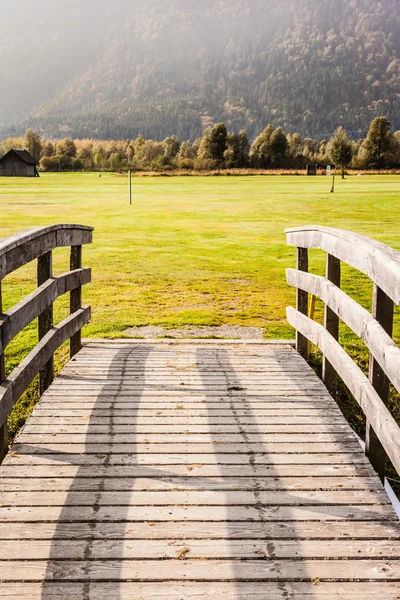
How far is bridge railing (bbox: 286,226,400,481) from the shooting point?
3678 millimetres

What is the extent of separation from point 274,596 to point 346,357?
235cm

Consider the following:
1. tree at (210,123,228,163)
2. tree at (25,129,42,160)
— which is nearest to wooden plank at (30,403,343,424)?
tree at (210,123,228,163)

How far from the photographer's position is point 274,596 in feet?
9.91

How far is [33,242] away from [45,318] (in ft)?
3.67

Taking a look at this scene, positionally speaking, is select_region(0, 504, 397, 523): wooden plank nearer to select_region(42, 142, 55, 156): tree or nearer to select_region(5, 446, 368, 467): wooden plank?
select_region(5, 446, 368, 467): wooden plank

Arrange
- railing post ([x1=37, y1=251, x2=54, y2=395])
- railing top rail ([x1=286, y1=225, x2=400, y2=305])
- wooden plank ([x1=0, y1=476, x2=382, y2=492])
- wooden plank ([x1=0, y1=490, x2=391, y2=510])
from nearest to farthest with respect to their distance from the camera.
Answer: railing top rail ([x1=286, y1=225, x2=400, y2=305])
wooden plank ([x1=0, y1=490, x2=391, y2=510])
wooden plank ([x1=0, y1=476, x2=382, y2=492])
railing post ([x1=37, y1=251, x2=54, y2=395])

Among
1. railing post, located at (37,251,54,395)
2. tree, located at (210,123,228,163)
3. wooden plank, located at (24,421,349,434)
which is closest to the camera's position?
wooden plank, located at (24,421,349,434)

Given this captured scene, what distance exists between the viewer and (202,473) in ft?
14.0

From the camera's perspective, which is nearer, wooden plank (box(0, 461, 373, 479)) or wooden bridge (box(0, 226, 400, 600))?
wooden bridge (box(0, 226, 400, 600))

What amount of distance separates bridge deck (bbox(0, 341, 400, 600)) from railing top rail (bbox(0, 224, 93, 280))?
129 cm

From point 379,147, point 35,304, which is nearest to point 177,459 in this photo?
point 35,304

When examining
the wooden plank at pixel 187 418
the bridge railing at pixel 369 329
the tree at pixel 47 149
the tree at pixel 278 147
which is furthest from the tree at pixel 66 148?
the wooden plank at pixel 187 418

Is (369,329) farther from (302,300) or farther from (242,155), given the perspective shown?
(242,155)

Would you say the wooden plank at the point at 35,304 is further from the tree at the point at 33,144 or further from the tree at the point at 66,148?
the tree at the point at 66,148
